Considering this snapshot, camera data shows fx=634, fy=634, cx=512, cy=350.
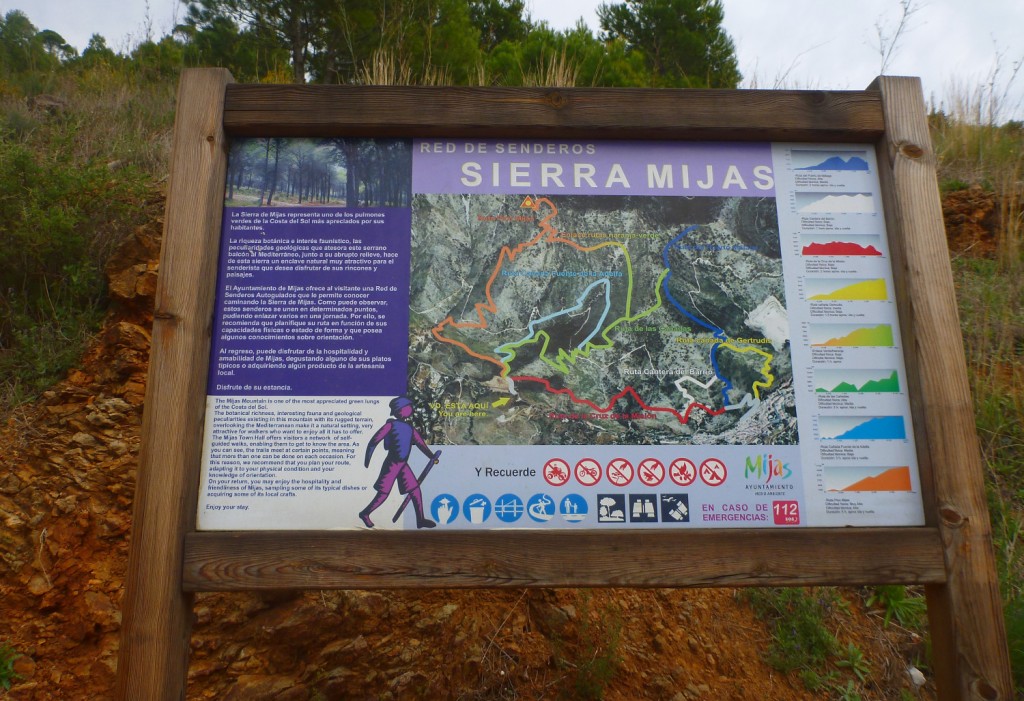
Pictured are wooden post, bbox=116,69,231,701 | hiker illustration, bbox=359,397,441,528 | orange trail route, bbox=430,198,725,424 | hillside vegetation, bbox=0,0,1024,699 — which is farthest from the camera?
hillside vegetation, bbox=0,0,1024,699

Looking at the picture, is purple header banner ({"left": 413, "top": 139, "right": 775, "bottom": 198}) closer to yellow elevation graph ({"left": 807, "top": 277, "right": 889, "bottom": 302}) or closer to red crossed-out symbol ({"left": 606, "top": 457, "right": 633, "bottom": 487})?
yellow elevation graph ({"left": 807, "top": 277, "right": 889, "bottom": 302})

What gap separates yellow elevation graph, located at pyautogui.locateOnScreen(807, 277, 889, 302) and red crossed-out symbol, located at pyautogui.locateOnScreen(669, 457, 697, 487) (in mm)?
664

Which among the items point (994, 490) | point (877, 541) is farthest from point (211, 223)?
point (994, 490)

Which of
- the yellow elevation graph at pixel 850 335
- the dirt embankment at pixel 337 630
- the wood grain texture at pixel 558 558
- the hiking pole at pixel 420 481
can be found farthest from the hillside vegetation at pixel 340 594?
the yellow elevation graph at pixel 850 335

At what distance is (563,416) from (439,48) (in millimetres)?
7372

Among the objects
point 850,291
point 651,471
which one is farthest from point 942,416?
point 651,471

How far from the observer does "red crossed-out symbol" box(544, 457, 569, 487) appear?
72.6 inches

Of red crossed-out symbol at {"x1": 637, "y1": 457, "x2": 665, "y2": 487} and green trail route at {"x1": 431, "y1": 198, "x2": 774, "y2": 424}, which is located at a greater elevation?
green trail route at {"x1": 431, "y1": 198, "x2": 774, "y2": 424}

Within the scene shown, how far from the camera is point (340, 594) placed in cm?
287

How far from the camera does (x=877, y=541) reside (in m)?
1.79

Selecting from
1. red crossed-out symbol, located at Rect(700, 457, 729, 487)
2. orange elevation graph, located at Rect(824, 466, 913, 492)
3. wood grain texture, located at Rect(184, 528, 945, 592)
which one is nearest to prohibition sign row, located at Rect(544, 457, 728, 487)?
red crossed-out symbol, located at Rect(700, 457, 729, 487)

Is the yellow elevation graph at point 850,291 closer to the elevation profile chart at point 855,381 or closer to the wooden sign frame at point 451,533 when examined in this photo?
the wooden sign frame at point 451,533

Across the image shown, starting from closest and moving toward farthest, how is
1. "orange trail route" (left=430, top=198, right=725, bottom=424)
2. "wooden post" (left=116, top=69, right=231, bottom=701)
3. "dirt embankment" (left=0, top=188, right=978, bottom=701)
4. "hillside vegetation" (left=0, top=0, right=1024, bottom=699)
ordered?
1. "wooden post" (left=116, top=69, right=231, bottom=701)
2. "orange trail route" (left=430, top=198, right=725, bottom=424)
3. "dirt embankment" (left=0, top=188, right=978, bottom=701)
4. "hillside vegetation" (left=0, top=0, right=1024, bottom=699)

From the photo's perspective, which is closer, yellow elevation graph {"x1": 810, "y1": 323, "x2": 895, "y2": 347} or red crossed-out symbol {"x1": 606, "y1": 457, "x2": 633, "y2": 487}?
red crossed-out symbol {"x1": 606, "y1": 457, "x2": 633, "y2": 487}
